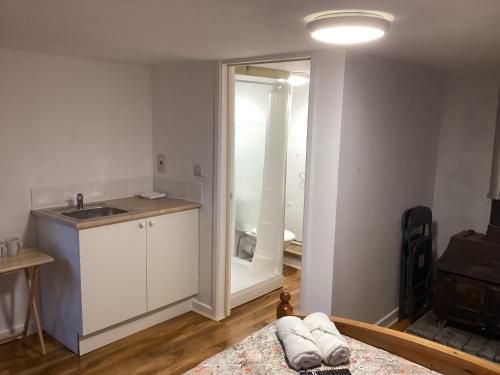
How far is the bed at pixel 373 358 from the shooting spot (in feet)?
5.15

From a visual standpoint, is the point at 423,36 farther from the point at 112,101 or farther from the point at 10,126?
the point at 10,126

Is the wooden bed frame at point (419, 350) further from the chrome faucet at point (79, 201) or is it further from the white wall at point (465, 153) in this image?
the white wall at point (465, 153)

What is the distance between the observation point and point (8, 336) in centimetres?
295

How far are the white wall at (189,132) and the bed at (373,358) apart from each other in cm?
163

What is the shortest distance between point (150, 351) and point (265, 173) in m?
1.86

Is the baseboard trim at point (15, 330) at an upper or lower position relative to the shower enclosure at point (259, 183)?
A: lower

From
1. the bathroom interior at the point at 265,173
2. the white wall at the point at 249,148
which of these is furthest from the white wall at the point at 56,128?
the white wall at the point at 249,148

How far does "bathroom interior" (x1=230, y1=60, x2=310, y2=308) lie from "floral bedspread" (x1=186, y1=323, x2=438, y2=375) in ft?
6.26

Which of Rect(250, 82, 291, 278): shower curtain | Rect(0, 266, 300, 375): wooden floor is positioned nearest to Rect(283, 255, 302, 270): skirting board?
Rect(250, 82, 291, 278): shower curtain

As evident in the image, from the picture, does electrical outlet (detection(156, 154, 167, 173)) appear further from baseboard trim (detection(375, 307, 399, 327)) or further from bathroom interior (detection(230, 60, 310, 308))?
baseboard trim (detection(375, 307, 399, 327))

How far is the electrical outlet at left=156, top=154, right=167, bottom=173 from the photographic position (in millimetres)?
3619

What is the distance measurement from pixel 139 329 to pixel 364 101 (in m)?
2.31

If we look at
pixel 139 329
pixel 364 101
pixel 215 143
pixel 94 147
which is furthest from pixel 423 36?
pixel 139 329

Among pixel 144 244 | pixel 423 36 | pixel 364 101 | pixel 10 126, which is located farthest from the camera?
pixel 144 244
